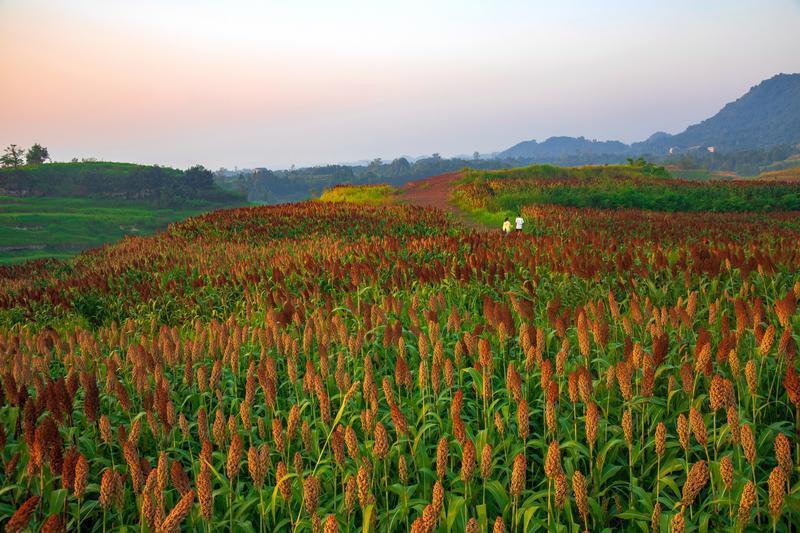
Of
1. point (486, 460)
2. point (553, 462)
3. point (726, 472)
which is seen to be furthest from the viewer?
point (486, 460)

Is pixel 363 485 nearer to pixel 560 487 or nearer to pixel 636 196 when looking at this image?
pixel 560 487

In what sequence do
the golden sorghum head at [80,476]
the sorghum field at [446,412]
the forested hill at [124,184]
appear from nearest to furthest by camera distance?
the golden sorghum head at [80,476] < the sorghum field at [446,412] < the forested hill at [124,184]

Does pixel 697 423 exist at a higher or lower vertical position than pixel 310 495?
higher

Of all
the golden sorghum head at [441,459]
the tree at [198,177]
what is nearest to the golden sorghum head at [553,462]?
the golden sorghum head at [441,459]

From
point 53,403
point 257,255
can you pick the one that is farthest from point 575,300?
point 257,255

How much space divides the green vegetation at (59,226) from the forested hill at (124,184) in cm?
636

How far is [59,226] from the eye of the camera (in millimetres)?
40938

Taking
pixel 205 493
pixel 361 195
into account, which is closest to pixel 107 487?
pixel 205 493

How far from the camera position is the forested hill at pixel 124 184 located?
2665 inches

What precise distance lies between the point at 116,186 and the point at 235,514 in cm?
8056

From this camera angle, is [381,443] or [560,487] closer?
[560,487]

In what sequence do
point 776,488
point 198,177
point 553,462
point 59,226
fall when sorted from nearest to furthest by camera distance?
point 776,488 → point 553,462 → point 59,226 → point 198,177

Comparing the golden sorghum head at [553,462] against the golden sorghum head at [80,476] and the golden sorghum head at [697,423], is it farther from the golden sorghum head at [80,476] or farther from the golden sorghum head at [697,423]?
the golden sorghum head at [80,476]

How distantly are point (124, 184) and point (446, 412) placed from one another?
79.8 meters
